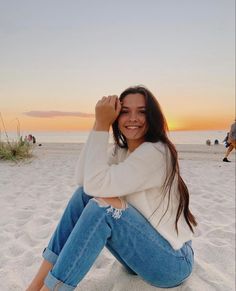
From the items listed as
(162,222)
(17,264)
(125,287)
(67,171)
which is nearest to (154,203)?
(162,222)

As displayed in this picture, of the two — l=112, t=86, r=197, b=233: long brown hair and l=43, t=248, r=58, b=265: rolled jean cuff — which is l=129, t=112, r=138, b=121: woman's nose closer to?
l=112, t=86, r=197, b=233: long brown hair

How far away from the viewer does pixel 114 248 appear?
1.77m

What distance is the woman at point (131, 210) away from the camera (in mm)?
1662

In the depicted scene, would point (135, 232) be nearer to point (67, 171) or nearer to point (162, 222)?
point (162, 222)

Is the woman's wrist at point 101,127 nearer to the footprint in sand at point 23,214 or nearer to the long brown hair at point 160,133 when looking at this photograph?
the long brown hair at point 160,133

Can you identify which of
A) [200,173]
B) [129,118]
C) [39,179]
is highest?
[129,118]

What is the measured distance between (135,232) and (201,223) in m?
1.88

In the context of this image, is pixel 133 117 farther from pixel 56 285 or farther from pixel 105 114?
pixel 56 285

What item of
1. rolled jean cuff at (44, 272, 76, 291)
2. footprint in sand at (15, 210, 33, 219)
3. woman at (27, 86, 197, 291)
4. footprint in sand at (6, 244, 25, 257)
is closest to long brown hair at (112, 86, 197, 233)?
woman at (27, 86, 197, 291)

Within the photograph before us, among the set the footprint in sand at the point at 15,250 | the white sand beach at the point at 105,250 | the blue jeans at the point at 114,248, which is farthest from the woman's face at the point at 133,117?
the footprint in sand at the point at 15,250

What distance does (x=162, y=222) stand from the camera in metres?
1.81

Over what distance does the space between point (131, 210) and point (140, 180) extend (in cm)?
15

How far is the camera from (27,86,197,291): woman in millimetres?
1662

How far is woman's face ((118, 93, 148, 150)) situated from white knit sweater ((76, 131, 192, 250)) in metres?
0.16
